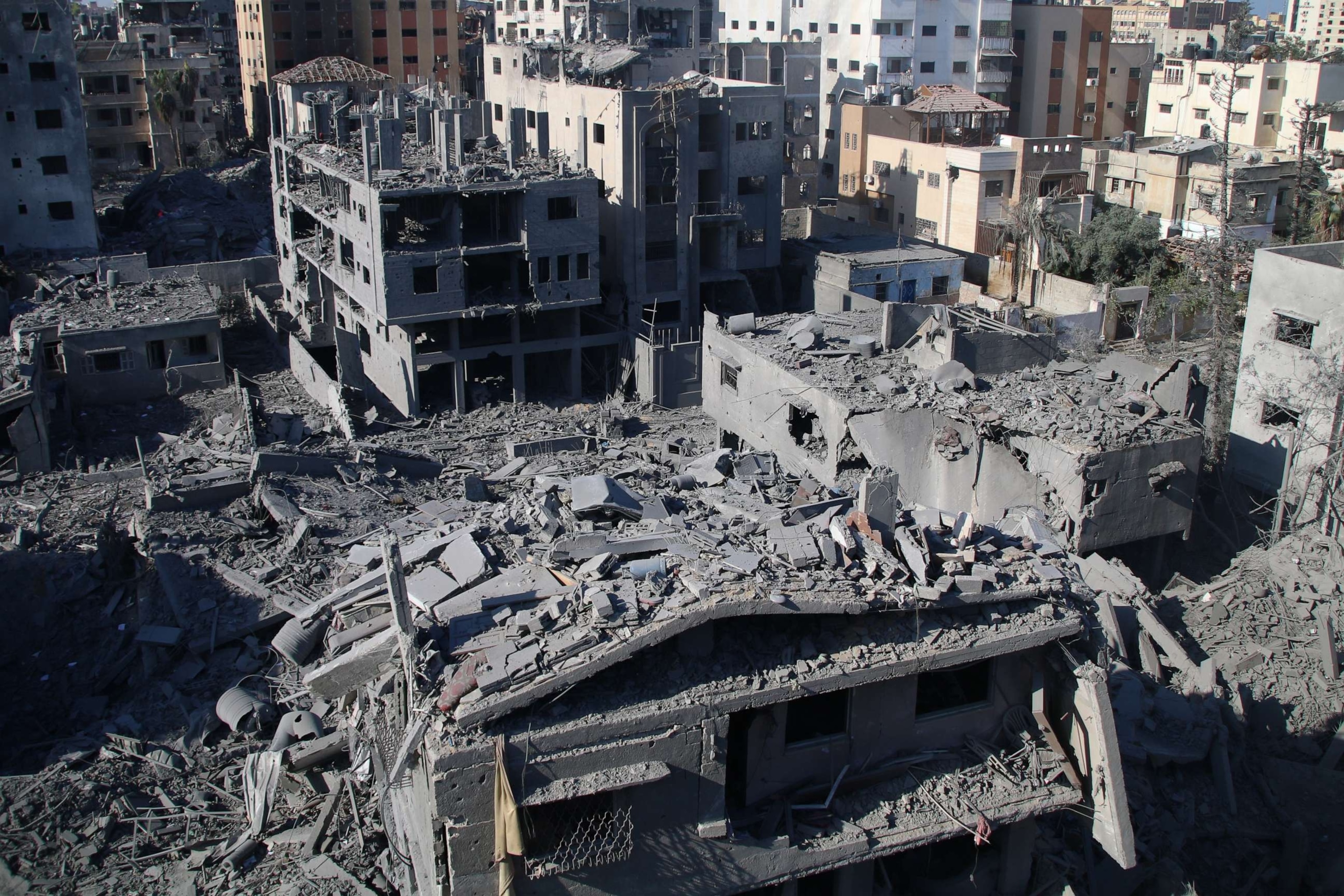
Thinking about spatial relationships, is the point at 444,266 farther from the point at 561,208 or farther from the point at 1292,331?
the point at 1292,331

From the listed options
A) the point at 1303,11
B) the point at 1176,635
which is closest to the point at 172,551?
the point at 1176,635

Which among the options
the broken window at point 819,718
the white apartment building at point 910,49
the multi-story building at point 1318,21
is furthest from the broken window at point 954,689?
the multi-story building at point 1318,21

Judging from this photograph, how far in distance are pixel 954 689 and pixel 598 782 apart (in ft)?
15.0

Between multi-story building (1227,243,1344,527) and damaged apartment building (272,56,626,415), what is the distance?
18469 mm

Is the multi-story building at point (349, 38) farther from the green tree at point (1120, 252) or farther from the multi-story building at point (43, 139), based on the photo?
the green tree at point (1120, 252)

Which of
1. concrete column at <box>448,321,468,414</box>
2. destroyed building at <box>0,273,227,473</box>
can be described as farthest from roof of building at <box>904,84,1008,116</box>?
destroyed building at <box>0,273,227,473</box>

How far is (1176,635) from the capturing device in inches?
777

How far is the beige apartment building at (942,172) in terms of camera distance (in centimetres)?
4297

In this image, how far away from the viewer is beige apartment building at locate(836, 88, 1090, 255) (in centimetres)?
4297

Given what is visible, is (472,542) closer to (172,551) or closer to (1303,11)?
(172,551)

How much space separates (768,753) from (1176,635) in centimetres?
1119

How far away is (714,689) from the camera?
10852mm

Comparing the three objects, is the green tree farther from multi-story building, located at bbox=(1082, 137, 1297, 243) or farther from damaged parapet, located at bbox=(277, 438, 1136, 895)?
damaged parapet, located at bbox=(277, 438, 1136, 895)

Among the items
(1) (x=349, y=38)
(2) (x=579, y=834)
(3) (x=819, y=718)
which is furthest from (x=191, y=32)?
(2) (x=579, y=834)
